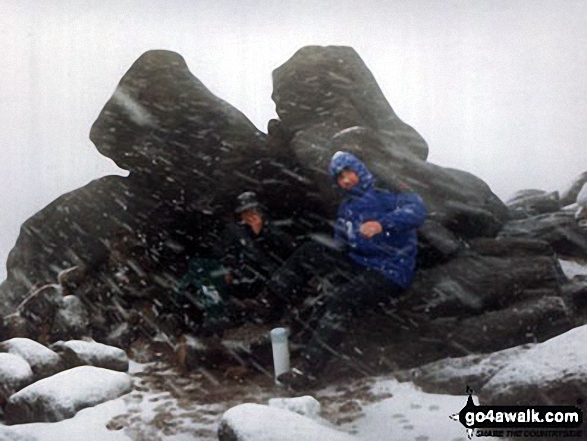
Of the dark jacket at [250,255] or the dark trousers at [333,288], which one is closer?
the dark trousers at [333,288]

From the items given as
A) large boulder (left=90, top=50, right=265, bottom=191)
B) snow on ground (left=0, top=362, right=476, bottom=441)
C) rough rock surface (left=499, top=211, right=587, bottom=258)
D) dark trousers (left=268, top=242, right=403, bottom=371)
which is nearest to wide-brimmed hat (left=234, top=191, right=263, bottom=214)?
dark trousers (left=268, top=242, right=403, bottom=371)

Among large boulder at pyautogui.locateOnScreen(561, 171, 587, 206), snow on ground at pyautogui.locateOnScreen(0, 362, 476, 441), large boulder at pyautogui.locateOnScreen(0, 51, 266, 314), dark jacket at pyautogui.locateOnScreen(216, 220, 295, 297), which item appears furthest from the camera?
large boulder at pyautogui.locateOnScreen(561, 171, 587, 206)

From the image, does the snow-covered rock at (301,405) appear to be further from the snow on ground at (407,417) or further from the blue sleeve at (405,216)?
the blue sleeve at (405,216)

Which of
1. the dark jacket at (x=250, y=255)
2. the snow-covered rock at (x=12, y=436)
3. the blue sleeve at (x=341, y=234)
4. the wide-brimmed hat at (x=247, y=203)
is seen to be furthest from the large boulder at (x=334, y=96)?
the snow-covered rock at (x=12, y=436)

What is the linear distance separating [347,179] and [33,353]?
2985 mm

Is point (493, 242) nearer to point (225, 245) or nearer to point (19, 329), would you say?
point (225, 245)

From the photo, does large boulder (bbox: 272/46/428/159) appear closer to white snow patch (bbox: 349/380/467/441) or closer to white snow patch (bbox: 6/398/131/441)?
white snow patch (bbox: 349/380/467/441)

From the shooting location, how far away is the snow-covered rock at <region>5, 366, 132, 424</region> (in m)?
3.92

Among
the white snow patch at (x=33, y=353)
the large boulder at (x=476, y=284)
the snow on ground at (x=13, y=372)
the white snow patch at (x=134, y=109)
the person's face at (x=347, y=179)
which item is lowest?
the white snow patch at (x=33, y=353)

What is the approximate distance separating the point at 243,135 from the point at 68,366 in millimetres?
3431

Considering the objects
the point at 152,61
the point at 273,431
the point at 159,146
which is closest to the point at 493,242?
the point at 273,431

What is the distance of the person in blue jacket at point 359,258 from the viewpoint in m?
4.21

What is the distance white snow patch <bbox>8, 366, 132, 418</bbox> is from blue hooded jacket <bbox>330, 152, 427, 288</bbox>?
2.07 metres

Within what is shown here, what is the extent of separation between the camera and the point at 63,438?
3604 mm
